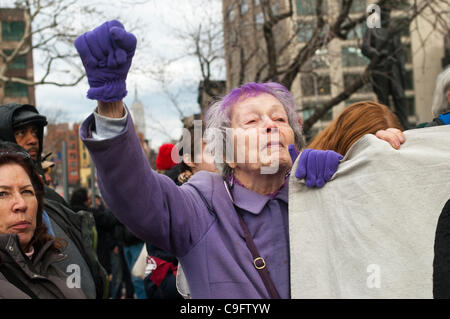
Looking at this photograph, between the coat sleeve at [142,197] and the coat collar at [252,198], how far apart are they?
0.13 metres

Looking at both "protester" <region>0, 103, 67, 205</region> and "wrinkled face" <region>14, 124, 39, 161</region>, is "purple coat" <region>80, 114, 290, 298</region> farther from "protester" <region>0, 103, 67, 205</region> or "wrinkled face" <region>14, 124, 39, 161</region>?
"wrinkled face" <region>14, 124, 39, 161</region>

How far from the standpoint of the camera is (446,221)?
145cm

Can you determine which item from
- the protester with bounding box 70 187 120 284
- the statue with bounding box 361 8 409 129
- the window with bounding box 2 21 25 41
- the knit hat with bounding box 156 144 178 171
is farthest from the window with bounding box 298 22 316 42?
the window with bounding box 2 21 25 41

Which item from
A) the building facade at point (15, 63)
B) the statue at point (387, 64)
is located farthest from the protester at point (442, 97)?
the building facade at point (15, 63)

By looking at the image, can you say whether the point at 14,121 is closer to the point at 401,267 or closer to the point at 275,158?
the point at 275,158

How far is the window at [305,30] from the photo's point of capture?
10.1 m

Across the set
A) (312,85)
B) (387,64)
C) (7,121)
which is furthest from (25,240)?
(312,85)

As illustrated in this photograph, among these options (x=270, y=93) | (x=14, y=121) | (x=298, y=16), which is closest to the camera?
(x=270, y=93)

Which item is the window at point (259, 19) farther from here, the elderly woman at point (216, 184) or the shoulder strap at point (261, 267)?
the shoulder strap at point (261, 267)

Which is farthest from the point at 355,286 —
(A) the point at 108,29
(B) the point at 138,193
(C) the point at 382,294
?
(A) the point at 108,29

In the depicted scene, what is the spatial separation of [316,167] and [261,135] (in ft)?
0.84

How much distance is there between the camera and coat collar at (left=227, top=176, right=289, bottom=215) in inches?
75.1

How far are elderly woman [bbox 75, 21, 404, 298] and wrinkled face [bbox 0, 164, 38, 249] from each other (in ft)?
2.80
